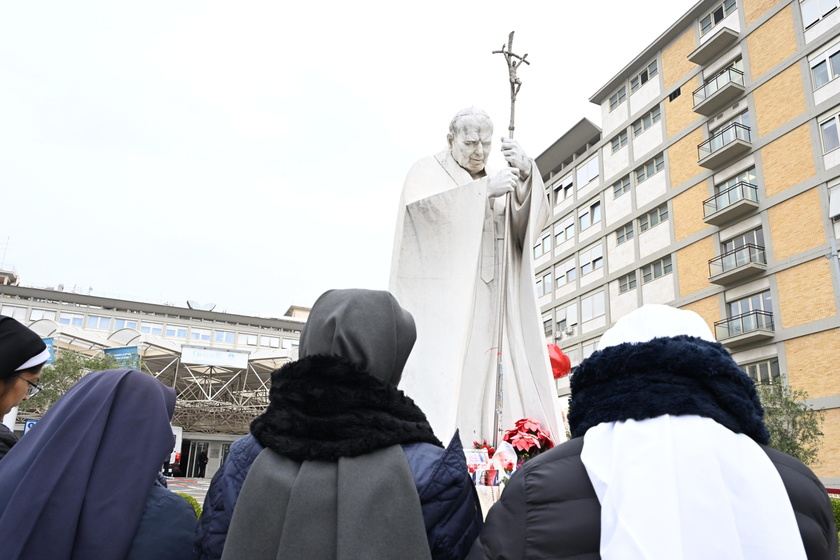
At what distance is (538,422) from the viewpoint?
4.50 meters

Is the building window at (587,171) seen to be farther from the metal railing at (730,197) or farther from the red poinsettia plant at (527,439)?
the red poinsettia plant at (527,439)

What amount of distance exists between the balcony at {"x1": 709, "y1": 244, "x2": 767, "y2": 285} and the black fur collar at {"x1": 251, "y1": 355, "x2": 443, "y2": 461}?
24.3 metres

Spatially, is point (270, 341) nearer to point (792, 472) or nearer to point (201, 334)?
point (201, 334)

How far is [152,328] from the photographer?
53531 millimetres

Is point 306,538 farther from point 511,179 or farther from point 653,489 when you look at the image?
point 511,179

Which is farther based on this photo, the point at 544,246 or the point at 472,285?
the point at 544,246

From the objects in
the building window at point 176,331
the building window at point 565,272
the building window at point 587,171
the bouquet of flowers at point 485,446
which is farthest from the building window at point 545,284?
the bouquet of flowers at point 485,446

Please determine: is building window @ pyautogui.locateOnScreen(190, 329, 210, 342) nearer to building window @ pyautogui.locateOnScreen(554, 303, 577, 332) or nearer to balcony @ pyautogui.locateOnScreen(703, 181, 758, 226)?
building window @ pyautogui.locateOnScreen(554, 303, 577, 332)

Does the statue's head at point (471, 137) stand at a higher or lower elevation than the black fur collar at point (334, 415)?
higher

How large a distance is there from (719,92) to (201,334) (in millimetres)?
43251

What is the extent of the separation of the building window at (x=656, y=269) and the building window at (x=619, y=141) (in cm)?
644

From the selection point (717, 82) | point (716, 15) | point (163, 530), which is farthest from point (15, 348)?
point (716, 15)

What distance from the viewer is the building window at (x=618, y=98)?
32.7 metres

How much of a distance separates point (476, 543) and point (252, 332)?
57385mm
